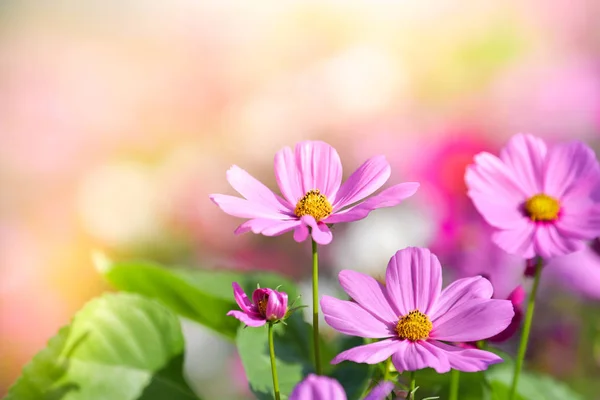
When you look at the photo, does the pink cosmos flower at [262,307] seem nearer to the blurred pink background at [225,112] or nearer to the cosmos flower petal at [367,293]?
the cosmos flower petal at [367,293]

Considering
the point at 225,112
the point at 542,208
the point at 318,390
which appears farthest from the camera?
the point at 225,112

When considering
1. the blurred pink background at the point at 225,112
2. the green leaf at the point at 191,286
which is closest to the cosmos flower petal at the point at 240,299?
the green leaf at the point at 191,286

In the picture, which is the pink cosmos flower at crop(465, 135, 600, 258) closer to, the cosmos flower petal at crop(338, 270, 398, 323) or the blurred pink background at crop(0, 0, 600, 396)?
the cosmos flower petal at crop(338, 270, 398, 323)

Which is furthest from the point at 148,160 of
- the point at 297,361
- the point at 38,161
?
the point at 297,361

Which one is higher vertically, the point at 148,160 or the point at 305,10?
the point at 305,10

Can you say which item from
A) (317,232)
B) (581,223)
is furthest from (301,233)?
(581,223)

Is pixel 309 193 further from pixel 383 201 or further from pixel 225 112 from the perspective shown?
pixel 225 112

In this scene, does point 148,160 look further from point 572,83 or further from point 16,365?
point 572,83
